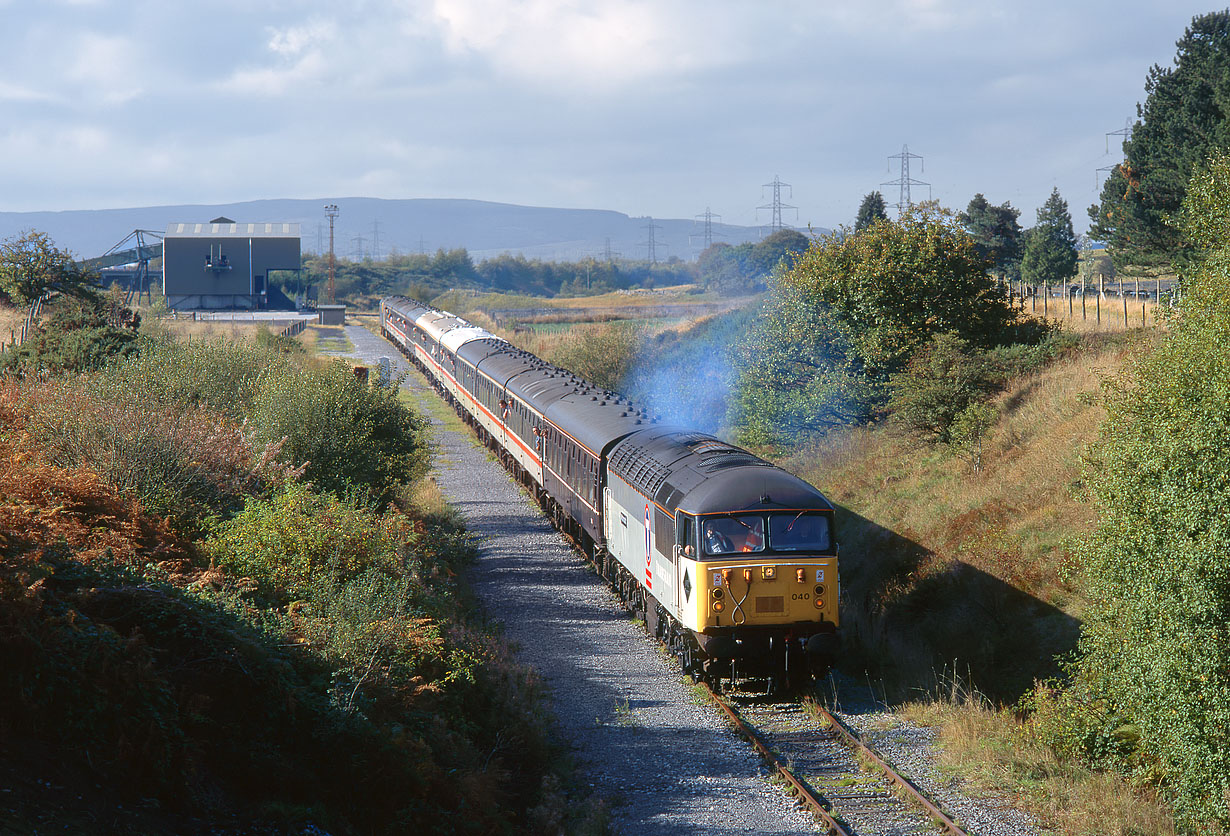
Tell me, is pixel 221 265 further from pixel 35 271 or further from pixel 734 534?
pixel 734 534

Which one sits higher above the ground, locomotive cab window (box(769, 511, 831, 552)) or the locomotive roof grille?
the locomotive roof grille

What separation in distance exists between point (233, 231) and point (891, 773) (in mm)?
106158

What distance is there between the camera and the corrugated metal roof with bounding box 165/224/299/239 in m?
100

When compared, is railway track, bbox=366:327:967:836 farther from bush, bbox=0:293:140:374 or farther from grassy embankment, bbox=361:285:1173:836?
bush, bbox=0:293:140:374

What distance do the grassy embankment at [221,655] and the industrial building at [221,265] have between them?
278 ft

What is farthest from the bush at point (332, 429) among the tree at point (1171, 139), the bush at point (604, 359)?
the tree at point (1171, 139)

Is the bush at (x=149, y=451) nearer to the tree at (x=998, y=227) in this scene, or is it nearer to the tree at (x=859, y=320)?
the tree at (x=859, y=320)

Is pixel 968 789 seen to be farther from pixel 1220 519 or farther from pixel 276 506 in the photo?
pixel 276 506

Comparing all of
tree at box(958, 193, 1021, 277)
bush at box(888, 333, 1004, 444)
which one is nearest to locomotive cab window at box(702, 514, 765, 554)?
bush at box(888, 333, 1004, 444)

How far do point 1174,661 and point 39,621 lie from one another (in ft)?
39.9

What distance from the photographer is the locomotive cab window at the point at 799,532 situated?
14602mm

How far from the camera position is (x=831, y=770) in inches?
497

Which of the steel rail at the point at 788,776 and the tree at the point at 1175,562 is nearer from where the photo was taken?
the steel rail at the point at 788,776

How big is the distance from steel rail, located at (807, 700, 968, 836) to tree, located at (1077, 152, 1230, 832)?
114 inches
